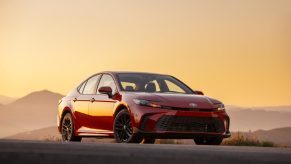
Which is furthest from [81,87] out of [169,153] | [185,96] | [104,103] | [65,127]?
[169,153]

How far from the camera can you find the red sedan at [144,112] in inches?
539

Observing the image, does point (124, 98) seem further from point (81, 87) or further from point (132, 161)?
point (132, 161)

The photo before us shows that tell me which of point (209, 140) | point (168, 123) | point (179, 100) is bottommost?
point (209, 140)

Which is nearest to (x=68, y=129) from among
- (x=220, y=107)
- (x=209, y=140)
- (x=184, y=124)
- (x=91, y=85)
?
(x=91, y=85)

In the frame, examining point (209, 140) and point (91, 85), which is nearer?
point (209, 140)

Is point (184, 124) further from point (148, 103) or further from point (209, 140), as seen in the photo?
point (209, 140)

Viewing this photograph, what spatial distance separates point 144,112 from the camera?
44.9 ft

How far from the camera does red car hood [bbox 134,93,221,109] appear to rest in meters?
13.8

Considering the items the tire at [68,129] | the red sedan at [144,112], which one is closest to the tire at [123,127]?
the red sedan at [144,112]

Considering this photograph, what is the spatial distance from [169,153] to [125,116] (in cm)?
746

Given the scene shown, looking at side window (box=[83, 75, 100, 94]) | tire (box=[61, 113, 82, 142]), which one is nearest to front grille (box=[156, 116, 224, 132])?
side window (box=[83, 75, 100, 94])

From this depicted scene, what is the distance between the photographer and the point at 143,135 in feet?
45.1

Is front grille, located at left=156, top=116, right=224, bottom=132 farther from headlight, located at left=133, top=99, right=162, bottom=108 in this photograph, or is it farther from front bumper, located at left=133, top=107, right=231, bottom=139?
headlight, located at left=133, top=99, right=162, bottom=108

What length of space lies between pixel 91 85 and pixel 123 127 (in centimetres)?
235
